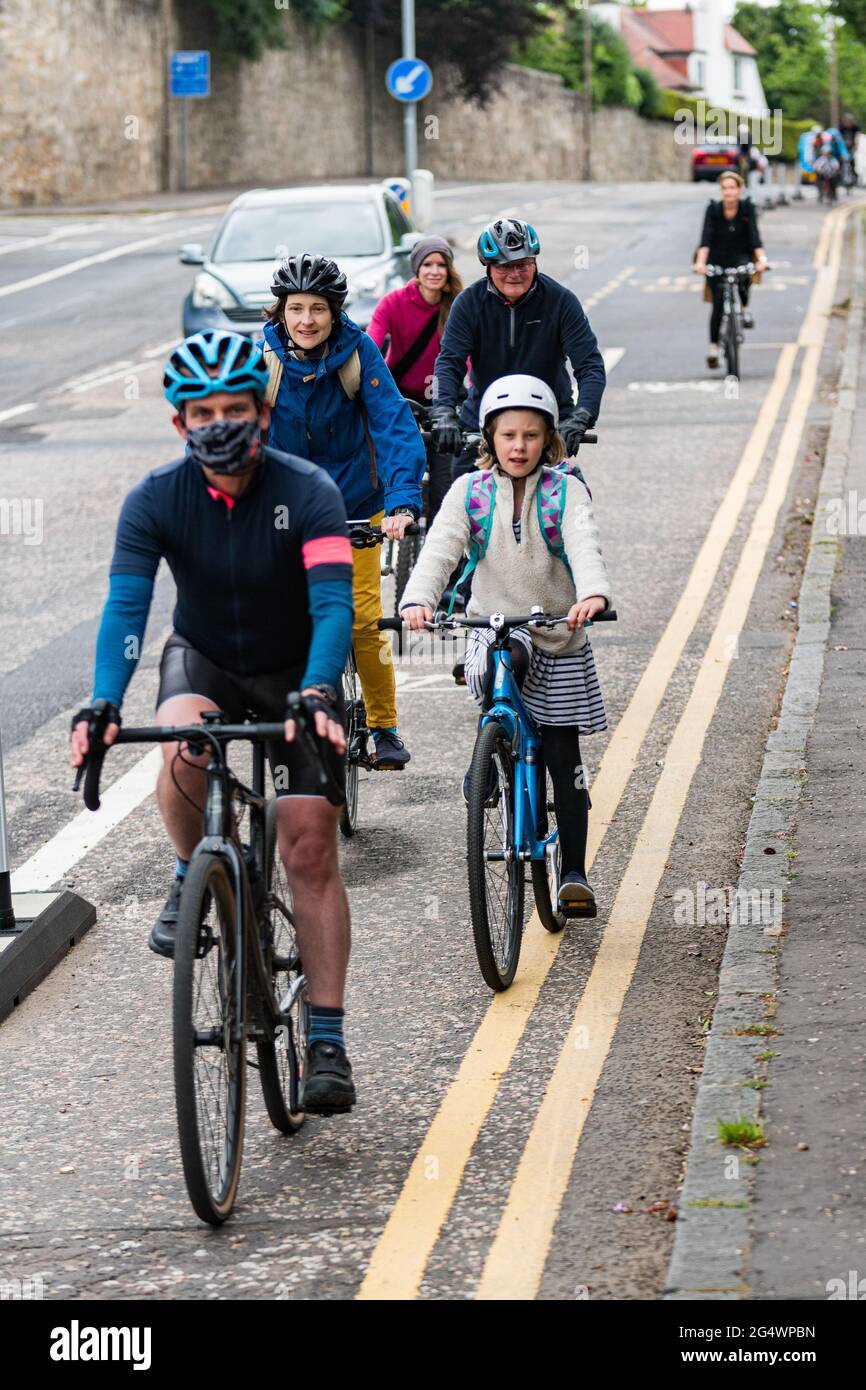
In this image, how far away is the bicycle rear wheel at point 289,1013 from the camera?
4.93 metres

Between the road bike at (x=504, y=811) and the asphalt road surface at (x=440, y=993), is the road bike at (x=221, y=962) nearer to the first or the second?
the asphalt road surface at (x=440, y=993)

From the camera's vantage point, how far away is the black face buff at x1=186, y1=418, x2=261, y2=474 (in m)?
4.63

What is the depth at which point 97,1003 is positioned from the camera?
6.12 meters

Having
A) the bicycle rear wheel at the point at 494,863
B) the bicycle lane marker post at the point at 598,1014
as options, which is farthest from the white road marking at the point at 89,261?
the bicycle rear wheel at the point at 494,863

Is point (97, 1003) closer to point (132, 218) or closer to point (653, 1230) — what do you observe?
point (653, 1230)

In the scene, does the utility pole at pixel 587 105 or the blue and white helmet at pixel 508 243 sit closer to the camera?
the blue and white helmet at pixel 508 243

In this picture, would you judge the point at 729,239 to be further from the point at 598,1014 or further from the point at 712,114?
the point at 712,114

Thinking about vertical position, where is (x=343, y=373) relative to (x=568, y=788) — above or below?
above

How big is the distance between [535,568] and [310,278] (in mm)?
1308

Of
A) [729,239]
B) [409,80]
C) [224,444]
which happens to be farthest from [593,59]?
[224,444]

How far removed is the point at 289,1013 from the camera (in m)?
5.02

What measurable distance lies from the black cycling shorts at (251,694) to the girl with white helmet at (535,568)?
3.37ft

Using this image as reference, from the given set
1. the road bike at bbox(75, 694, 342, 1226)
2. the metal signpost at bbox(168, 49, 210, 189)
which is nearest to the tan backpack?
the road bike at bbox(75, 694, 342, 1226)
